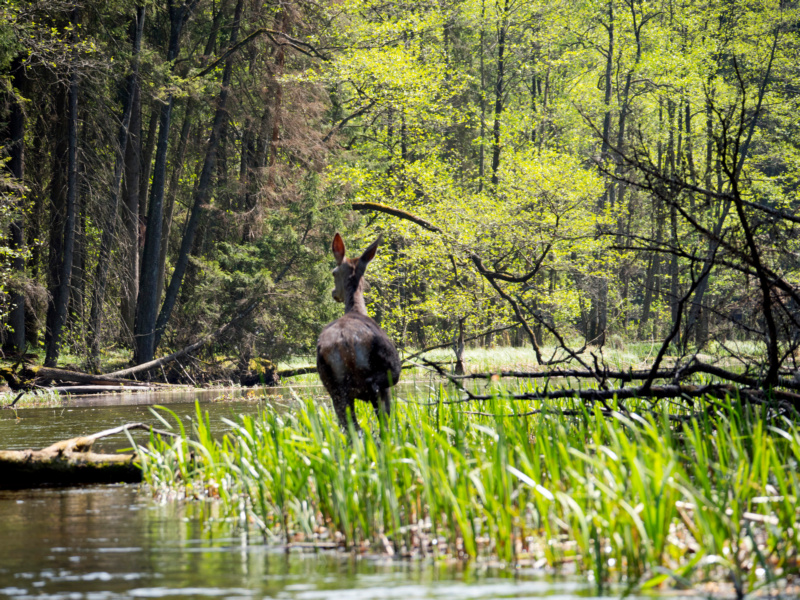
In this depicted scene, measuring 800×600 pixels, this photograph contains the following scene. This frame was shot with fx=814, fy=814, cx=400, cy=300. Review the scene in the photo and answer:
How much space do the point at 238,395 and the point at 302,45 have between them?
13.7 meters

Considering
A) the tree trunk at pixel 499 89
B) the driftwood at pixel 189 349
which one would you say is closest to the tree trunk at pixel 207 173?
the driftwood at pixel 189 349

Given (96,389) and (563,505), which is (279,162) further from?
(563,505)

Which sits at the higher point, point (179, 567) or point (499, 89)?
point (499, 89)

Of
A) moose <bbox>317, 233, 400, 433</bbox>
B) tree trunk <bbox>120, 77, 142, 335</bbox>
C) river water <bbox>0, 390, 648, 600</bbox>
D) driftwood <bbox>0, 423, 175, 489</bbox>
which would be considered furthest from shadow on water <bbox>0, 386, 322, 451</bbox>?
tree trunk <bbox>120, 77, 142, 335</bbox>

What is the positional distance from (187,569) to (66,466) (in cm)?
359

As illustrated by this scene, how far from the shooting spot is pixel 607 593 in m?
3.25

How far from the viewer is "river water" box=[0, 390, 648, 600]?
3.44m

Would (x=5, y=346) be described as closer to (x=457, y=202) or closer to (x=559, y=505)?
(x=457, y=202)

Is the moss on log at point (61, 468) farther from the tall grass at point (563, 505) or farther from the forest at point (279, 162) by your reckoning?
the forest at point (279, 162)

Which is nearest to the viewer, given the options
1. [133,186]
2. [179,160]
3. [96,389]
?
[96,389]

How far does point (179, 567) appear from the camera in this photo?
13.1 feet

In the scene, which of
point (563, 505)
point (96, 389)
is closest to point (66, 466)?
point (563, 505)

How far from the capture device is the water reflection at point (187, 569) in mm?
3432

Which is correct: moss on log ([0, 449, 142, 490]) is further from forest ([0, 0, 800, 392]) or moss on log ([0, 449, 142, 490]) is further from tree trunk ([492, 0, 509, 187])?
tree trunk ([492, 0, 509, 187])
